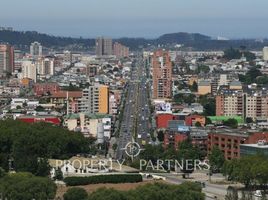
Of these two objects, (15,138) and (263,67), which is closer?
(15,138)

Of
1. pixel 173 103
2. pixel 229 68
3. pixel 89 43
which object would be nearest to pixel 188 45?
pixel 89 43

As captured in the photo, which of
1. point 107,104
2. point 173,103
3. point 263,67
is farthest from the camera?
point 263,67

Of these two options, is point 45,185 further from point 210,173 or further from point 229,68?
point 229,68

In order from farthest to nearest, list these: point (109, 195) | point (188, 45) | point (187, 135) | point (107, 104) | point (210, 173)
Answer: point (188, 45)
point (107, 104)
point (187, 135)
point (210, 173)
point (109, 195)

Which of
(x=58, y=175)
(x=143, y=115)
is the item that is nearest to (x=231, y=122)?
(x=143, y=115)

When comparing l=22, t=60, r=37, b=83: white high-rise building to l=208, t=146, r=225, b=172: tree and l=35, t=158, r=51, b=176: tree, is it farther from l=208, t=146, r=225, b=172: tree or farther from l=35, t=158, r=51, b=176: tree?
l=35, t=158, r=51, b=176: tree

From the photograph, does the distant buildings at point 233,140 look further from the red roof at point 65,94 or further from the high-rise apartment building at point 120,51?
the high-rise apartment building at point 120,51
